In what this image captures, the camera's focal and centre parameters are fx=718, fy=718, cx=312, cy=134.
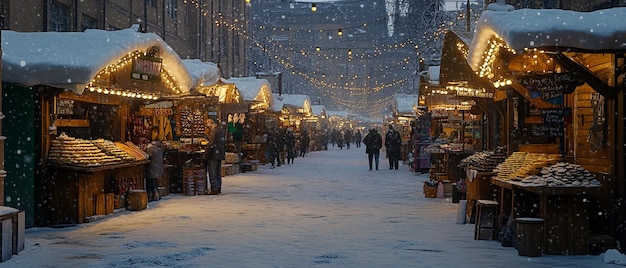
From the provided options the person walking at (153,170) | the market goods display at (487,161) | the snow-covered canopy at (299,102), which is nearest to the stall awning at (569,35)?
the market goods display at (487,161)

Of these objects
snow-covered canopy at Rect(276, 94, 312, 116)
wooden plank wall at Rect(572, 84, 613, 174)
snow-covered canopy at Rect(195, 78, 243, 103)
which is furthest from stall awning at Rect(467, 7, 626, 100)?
snow-covered canopy at Rect(276, 94, 312, 116)

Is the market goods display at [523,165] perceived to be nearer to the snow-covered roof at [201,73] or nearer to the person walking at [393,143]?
the snow-covered roof at [201,73]

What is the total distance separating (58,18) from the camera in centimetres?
2298

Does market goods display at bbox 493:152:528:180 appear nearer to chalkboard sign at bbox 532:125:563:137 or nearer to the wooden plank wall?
chalkboard sign at bbox 532:125:563:137

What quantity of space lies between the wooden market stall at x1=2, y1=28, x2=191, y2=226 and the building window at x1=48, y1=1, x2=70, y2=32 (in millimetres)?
8261

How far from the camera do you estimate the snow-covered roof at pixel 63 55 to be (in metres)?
11.6

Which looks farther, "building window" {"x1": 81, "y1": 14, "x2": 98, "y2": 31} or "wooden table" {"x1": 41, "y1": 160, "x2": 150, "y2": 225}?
"building window" {"x1": 81, "y1": 14, "x2": 98, "y2": 31}

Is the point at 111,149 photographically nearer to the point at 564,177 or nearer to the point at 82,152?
the point at 82,152

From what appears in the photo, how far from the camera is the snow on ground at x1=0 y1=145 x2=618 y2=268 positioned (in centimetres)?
876

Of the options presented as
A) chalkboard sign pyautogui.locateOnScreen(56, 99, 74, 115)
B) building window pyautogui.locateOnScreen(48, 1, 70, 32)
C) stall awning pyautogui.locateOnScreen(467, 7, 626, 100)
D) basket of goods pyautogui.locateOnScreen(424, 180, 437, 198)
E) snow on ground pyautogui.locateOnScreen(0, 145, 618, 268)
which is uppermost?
building window pyautogui.locateOnScreen(48, 1, 70, 32)

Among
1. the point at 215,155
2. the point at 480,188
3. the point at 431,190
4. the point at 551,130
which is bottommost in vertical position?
the point at 431,190

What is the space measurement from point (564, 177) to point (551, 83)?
4.43ft

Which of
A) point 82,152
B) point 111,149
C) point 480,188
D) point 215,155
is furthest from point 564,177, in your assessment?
point 215,155

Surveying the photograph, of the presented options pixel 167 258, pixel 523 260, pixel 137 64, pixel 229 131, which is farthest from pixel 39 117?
pixel 229 131
